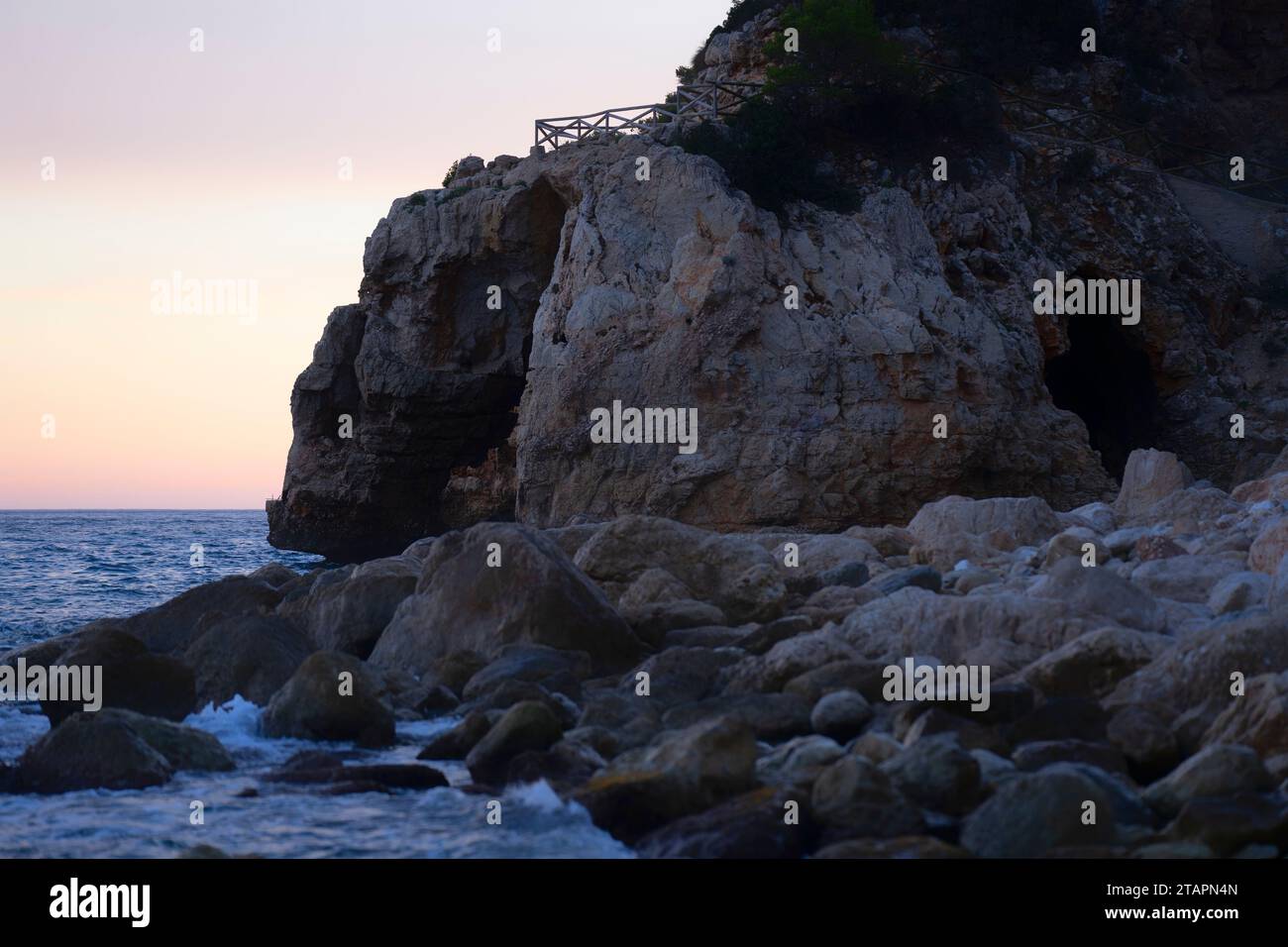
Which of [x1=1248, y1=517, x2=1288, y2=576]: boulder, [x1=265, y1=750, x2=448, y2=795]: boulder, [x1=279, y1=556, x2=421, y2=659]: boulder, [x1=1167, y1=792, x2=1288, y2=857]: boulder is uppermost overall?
[x1=1248, y1=517, x2=1288, y2=576]: boulder

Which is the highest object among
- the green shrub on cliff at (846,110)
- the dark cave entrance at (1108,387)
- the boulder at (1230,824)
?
the green shrub on cliff at (846,110)

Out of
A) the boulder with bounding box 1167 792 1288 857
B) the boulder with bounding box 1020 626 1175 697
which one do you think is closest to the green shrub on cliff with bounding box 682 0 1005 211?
the boulder with bounding box 1020 626 1175 697

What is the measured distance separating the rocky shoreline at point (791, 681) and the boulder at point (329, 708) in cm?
2

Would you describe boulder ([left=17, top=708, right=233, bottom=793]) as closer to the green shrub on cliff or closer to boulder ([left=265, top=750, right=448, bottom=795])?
boulder ([left=265, top=750, right=448, bottom=795])

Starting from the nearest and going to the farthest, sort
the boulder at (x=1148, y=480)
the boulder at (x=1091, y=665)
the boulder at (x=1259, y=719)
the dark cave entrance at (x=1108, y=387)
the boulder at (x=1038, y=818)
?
the boulder at (x=1038, y=818)
the boulder at (x=1259, y=719)
the boulder at (x=1091, y=665)
the boulder at (x=1148, y=480)
the dark cave entrance at (x=1108, y=387)

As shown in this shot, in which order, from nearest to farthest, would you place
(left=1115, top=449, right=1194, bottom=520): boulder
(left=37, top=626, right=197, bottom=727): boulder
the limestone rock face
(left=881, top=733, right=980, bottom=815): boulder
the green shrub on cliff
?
1. (left=881, top=733, right=980, bottom=815): boulder
2. (left=37, top=626, right=197, bottom=727): boulder
3. (left=1115, top=449, right=1194, bottom=520): boulder
4. the limestone rock face
5. the green shrub on cliff

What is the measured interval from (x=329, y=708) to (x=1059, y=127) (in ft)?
75.7

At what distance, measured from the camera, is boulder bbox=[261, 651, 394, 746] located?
356 inches

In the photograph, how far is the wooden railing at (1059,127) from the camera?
24672mm

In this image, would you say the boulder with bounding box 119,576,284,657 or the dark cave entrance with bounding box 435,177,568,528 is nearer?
the boulder with bounding box 119,576,284,657

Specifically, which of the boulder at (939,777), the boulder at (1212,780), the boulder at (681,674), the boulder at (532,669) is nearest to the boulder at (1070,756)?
the boulder at (1212,780)

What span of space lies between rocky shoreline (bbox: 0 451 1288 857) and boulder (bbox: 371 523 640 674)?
0.02 meters

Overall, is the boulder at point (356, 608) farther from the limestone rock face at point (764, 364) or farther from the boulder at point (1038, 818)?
the limestone rock face at point (764, 364)
